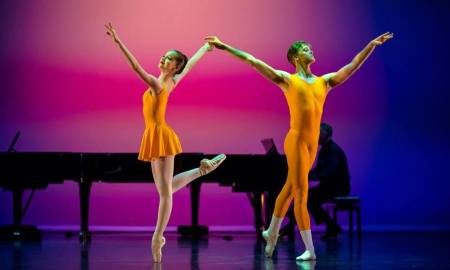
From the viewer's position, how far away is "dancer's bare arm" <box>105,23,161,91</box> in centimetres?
502

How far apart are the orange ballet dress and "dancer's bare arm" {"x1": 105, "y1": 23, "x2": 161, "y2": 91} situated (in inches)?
3.4

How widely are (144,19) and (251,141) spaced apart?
217 cm

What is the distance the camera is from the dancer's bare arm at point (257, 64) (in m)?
5.40

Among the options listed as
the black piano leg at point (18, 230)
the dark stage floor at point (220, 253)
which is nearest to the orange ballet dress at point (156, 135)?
the dark stage floor at point (220, 253)

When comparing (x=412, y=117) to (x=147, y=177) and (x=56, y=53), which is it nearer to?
(x=147, y=177)

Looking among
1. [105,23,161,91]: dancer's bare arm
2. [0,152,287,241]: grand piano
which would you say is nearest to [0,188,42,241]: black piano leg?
[0,152,287,241]: grand piano

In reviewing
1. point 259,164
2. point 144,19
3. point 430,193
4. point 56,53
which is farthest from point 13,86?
point 430,193

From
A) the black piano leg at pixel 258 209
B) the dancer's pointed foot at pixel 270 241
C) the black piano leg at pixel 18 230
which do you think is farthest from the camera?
the black piano leg at pixel 258 209

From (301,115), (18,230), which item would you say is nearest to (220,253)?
(301,115)

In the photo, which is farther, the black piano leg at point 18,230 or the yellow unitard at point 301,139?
the black piano leg at point 18,230

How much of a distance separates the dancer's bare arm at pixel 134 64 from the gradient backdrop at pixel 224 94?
4.71 meters

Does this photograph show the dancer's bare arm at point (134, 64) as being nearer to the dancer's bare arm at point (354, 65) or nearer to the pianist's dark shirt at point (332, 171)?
the dancer's bare arm at point (354, 65)

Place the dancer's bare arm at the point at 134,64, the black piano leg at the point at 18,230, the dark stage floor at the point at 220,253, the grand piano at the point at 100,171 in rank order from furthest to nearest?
the black piano leg at the point at 18,230, the grand piano at the point at 100,171, the dark stage floor at the point at 220,253, the dancer's bare arm at the point at 134,64

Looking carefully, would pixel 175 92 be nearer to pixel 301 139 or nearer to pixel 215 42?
pixel 215 42
